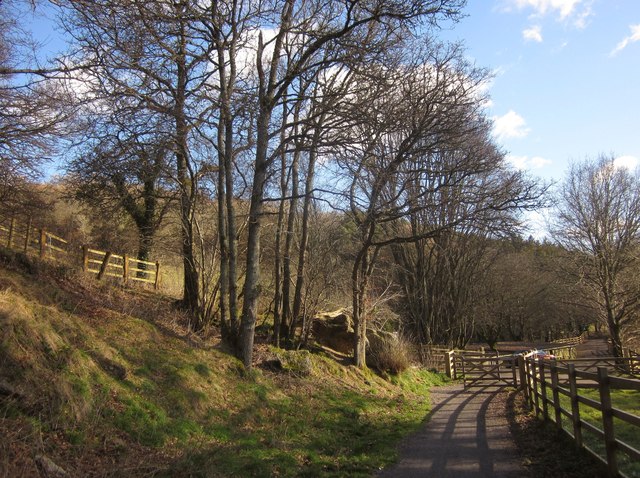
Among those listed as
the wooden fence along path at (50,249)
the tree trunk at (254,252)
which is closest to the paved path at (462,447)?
the tree trunk at (254,252)

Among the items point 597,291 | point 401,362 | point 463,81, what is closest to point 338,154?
point 463,81

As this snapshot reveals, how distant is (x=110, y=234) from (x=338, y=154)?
12.4 m

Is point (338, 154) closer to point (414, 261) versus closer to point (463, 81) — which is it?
point (463, 81)

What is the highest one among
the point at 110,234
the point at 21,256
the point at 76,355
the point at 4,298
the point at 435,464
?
the point at 110,234

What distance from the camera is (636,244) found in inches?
1166

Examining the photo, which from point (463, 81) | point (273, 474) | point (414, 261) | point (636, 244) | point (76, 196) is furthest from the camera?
point (414, 261)

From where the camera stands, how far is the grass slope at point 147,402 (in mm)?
6383

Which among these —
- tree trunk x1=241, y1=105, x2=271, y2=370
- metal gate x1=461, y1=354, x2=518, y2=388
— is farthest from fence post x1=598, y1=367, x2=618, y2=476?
metal gate x1=461, y1=354, x2=518, y2=388

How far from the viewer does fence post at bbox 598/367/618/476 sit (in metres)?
6.01

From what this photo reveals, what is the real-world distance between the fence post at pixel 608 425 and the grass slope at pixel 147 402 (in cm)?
336

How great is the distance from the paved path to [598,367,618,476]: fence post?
4.95 ft

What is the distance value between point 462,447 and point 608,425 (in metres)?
3.77

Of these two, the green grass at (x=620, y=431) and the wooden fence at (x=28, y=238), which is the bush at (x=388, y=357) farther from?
the wooden fence at (x=28, y=238)

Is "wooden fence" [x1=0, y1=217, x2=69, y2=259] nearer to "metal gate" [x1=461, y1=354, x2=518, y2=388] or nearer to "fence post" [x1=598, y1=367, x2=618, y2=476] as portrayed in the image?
"fence post" [x1=598, y1=367, x2=618, y2=476]
